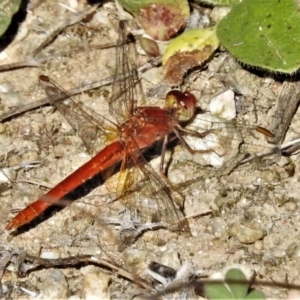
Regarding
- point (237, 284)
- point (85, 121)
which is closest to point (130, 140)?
point (85, 121)

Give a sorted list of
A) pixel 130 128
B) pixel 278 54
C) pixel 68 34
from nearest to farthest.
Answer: pixel 278 54 → pixel 130 128 → pixel 68 34

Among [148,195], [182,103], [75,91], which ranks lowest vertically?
[148,195]

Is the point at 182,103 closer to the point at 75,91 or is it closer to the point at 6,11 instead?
the point at 75,91

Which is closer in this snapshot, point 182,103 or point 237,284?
point 237,284

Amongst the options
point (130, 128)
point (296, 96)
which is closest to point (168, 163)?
point (130, 128)

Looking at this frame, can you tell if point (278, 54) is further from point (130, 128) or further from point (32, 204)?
point (32, 204)

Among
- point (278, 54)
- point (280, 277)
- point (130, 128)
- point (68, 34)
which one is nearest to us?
point (280, 277)

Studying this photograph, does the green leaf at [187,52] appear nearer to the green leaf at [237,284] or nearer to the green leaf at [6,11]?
→ the green leaf at [6,11]

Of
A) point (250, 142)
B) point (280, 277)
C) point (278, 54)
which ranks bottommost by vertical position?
point (280, 277)
